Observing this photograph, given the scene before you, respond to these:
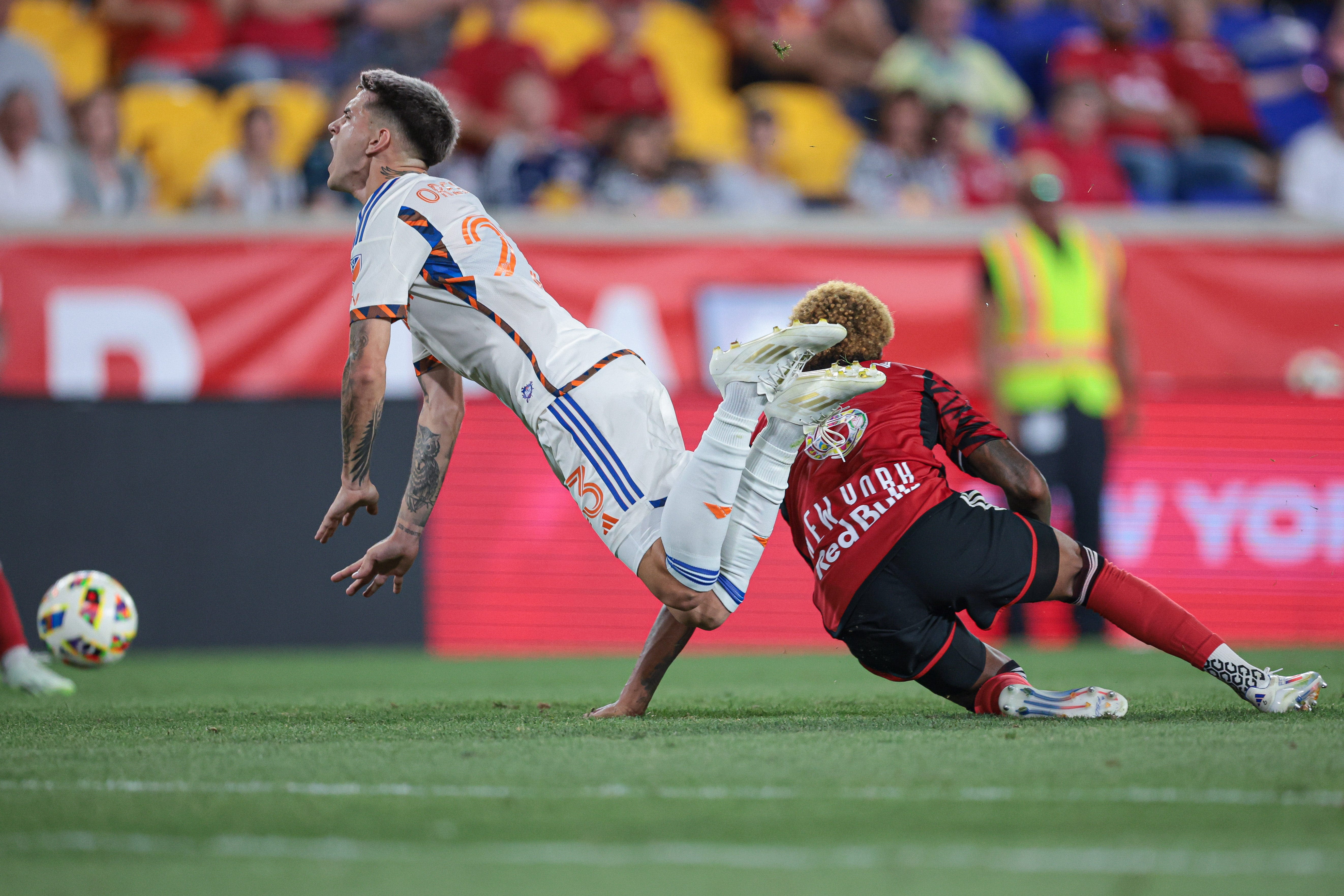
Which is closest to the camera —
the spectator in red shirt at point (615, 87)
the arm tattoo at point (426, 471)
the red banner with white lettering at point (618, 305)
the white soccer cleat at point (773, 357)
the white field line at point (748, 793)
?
the white field line at point (748, 793)

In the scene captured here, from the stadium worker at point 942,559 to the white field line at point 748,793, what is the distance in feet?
3.91

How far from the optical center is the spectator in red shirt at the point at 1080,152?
36.1ft

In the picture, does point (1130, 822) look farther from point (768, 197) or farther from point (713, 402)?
point (768, 197)

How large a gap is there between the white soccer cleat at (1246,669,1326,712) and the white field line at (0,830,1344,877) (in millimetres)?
1909

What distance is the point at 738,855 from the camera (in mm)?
2613

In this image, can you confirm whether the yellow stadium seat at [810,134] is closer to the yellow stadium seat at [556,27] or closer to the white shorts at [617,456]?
the yellow stadium seat at [556,27]

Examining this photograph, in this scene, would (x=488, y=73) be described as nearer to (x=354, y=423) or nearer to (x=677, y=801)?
(x=354, y=423)

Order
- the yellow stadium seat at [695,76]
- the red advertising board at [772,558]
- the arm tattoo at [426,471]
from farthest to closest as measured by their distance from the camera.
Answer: the yellow stadium seat at [695,76]
the red advertising board at [772,558]
the arm tattoo at [426,471]

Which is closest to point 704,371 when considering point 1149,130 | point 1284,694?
point 1149,130

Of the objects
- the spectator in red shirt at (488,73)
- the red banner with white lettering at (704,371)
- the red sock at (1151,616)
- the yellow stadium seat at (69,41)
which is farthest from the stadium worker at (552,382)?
the yellow stadium seat at (69,41)

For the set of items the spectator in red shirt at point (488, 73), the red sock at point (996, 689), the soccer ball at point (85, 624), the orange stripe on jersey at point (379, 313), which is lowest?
the soccer ball at point (85, 624)

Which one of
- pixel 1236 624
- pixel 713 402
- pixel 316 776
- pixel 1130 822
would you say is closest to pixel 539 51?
pixel 713 402

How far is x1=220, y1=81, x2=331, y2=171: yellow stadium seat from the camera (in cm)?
1058

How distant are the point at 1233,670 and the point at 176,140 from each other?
861 cm
